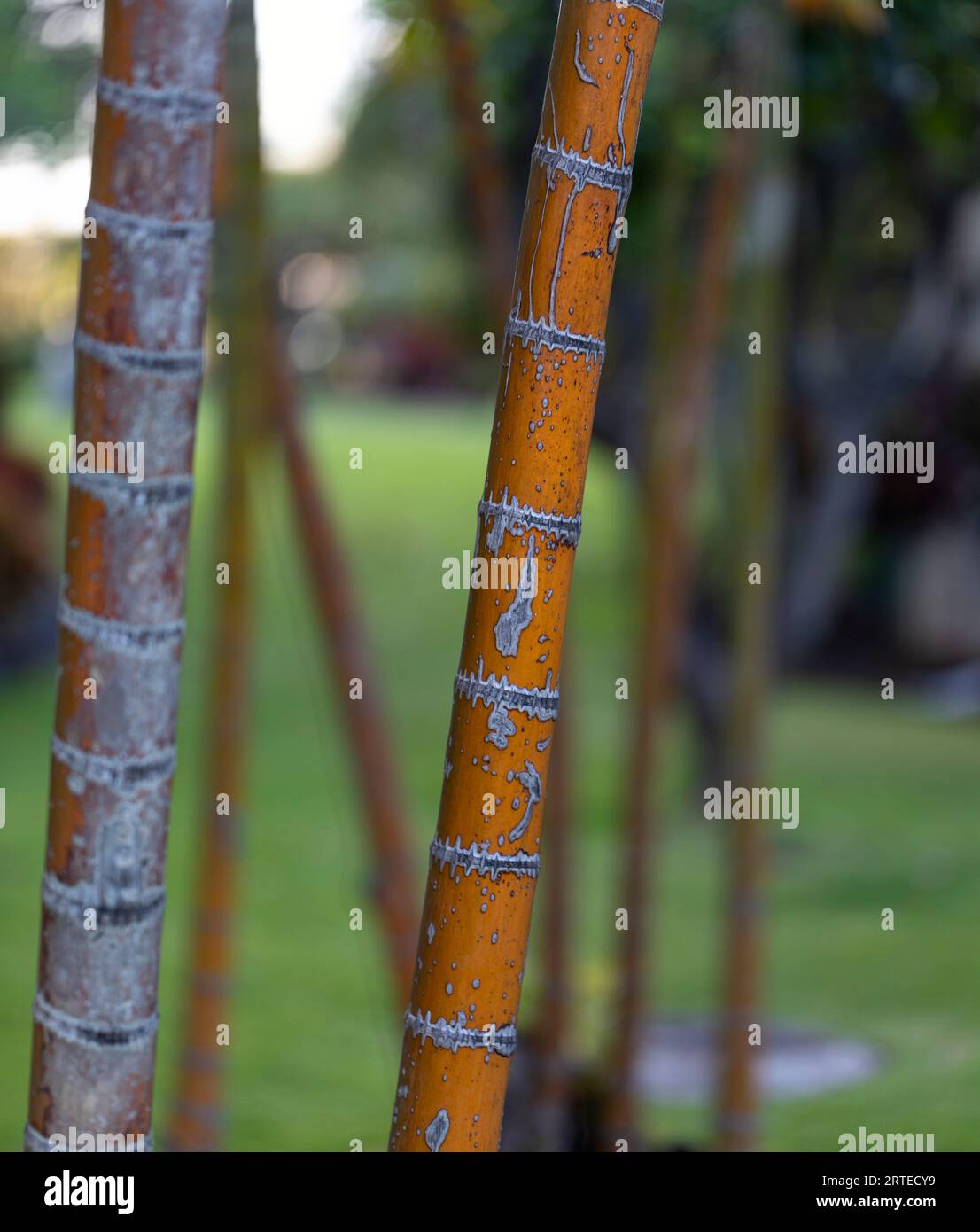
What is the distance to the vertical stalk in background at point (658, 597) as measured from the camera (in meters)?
3.18

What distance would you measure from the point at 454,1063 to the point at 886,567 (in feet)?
36.8

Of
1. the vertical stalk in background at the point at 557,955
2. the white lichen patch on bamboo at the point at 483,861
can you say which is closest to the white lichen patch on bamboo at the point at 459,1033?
the white lichen patch on bamboo at the point at 483,861

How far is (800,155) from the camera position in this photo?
8.29 metres

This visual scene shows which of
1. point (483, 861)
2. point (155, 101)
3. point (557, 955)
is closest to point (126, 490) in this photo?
point (155, 101)

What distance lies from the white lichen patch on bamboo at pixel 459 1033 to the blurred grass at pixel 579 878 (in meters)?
1.89

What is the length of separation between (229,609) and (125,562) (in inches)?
59.4

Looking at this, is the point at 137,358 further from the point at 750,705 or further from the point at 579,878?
the point at 579,878

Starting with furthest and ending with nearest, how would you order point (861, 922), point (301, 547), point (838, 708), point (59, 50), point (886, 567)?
point (886, 567) → point (838, 708) → point (861, 922) → point (59, 50) → point (301, 547)

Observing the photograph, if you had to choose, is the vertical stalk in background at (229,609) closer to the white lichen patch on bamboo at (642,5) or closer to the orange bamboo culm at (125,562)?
the orange bamboo culm at (125,562)

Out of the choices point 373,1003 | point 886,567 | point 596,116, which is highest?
point 596,116

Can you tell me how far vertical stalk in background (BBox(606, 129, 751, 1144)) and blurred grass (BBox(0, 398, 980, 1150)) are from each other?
378mm

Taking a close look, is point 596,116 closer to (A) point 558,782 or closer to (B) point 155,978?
(B) point 155,978

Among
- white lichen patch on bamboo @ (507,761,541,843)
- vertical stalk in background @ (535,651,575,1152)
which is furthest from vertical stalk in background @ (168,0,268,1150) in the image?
white lichen patch on bamboo @ (507,761,541,843)
